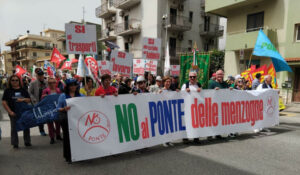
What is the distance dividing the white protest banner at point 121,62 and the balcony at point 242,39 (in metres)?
11.7

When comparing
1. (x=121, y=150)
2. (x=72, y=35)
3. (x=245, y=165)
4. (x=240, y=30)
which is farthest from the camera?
(x=240, y=30)

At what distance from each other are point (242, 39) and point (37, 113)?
1513 cm

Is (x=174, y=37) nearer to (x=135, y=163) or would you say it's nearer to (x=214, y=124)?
(x=214, y=124)

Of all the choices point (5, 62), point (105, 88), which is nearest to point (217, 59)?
point (105, 88)

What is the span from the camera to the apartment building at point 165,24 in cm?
2258

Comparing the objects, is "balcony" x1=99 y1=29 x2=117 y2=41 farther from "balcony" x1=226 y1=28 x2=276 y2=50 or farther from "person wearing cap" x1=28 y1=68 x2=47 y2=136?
"person wearing cap" x1=28 y1=68 x2=47 y2=136

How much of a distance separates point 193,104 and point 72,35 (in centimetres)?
347

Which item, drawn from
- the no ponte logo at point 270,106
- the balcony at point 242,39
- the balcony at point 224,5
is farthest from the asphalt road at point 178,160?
the balcony at point 224,5

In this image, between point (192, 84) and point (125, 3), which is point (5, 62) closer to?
point (125, 3)

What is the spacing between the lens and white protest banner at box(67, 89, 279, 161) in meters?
3.48

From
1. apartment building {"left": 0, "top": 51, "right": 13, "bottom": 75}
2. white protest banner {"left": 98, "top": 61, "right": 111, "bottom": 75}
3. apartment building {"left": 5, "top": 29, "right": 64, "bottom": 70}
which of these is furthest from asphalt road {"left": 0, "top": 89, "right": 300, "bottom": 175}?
apartment building {"left": 0, "top": 51, "right": 13, "bottom": 75}

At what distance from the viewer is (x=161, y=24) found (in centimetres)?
2259

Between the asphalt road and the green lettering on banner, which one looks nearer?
the asphalt road

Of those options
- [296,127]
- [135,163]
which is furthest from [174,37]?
[135,163]
